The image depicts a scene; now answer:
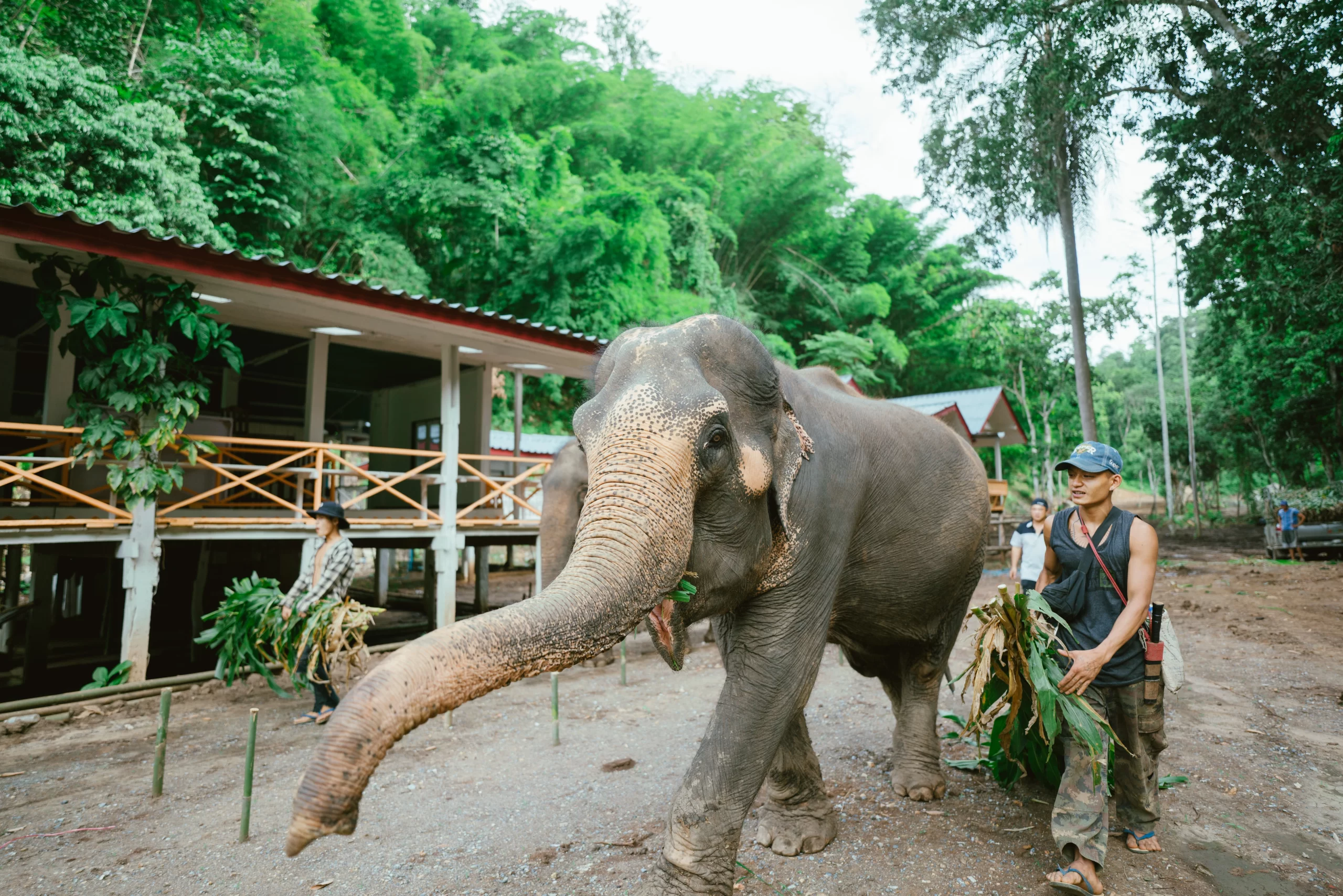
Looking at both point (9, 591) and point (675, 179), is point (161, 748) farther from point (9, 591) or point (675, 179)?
point (675, 179)

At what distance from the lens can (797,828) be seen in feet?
11.8

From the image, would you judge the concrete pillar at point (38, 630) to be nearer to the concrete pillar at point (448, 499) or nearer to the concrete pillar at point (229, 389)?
the concrete pillar at point (229, 389)

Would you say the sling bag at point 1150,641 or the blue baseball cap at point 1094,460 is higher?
the blue baseball cap at point 1094,460

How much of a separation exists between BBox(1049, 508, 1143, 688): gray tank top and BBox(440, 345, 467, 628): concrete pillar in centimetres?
802

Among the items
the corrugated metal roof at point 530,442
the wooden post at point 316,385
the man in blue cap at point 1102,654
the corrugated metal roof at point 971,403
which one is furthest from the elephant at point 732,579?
the corrugated metal roof at point 971,403

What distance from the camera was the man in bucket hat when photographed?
20.2 ft

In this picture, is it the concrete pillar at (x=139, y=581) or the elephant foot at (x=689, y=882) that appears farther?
the concrete pillar at (x=139, y=581)

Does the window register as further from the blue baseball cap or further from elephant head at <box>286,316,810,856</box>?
the blue baseball cap

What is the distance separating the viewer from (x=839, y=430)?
11.4 feet

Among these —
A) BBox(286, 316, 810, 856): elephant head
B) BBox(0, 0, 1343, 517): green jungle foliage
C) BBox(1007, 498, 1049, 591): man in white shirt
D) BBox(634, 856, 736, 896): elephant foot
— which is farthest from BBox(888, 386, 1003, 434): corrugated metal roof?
BBox(634, 856, 736, 896): elephant foot

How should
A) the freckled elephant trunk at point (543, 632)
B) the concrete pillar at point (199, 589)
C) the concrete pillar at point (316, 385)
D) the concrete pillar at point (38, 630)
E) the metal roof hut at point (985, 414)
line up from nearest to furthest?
the freckled elephant trunk at point (543, 632)
the concrete pillar at point (38, 630)
the concrete pillar at point (199, 589)
the concrete pillar at point (316, 385)
the metal roof hut at point (985, 414)

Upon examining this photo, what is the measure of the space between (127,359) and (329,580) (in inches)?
130

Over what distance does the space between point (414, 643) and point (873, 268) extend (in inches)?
1454

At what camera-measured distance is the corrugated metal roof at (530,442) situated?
2156cm
